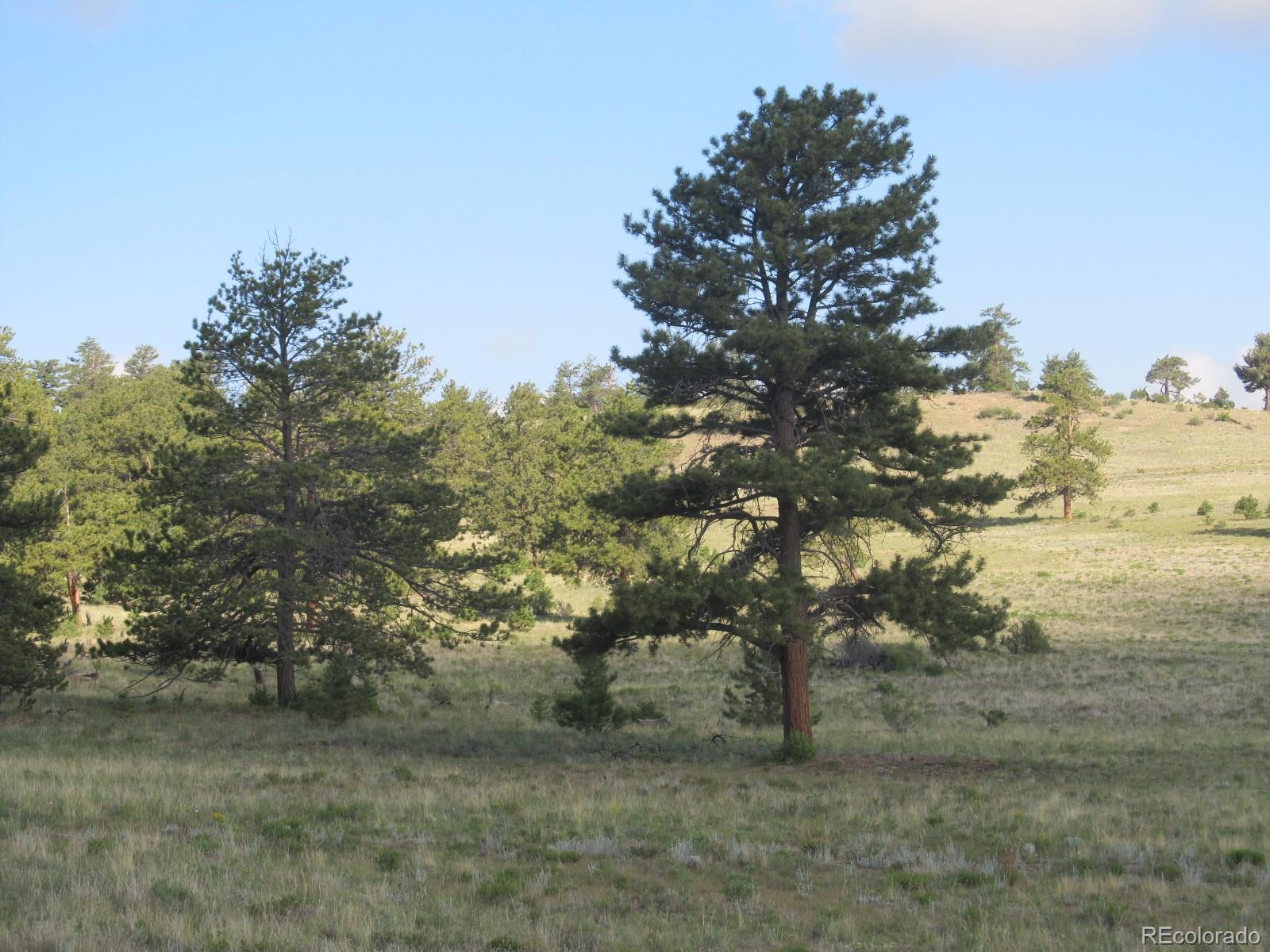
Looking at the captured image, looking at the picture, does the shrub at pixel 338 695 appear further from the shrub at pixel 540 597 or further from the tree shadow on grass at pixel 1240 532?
the tree shadow on grass at pixel 1240 532

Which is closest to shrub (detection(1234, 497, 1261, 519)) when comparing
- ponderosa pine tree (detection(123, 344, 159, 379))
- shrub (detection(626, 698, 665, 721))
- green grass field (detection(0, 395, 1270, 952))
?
green grass field (detection(0, 395, 1270, 952))

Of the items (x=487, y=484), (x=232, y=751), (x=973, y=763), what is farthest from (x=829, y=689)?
(x=487, y=484)

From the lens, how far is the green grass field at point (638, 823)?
771 centimetres

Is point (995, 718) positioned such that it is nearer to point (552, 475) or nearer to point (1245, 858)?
point (1245, 858)

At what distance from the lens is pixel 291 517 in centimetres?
2161

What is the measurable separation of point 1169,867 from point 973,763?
299 inches

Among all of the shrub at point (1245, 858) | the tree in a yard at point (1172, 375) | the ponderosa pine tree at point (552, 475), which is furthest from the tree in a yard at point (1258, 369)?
the shrub at point (1245, 858)

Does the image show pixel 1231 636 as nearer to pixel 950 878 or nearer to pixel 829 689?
pixel 829 689

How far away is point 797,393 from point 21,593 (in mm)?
14460

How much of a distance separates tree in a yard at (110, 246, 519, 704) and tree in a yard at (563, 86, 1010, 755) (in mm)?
5921

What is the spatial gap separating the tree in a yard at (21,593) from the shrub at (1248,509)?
218ft

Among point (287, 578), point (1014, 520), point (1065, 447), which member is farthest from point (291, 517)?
point (1014, 520)

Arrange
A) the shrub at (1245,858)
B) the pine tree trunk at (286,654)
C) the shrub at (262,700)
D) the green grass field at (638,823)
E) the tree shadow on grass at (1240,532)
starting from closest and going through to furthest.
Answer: the green grass field at (638,823) < the shrub at (1245,858) < the pine tree trunk at (286,654) < the shrub at (262,700) < the tree shadow on grass at (1240,532)

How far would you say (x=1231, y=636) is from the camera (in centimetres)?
3597
